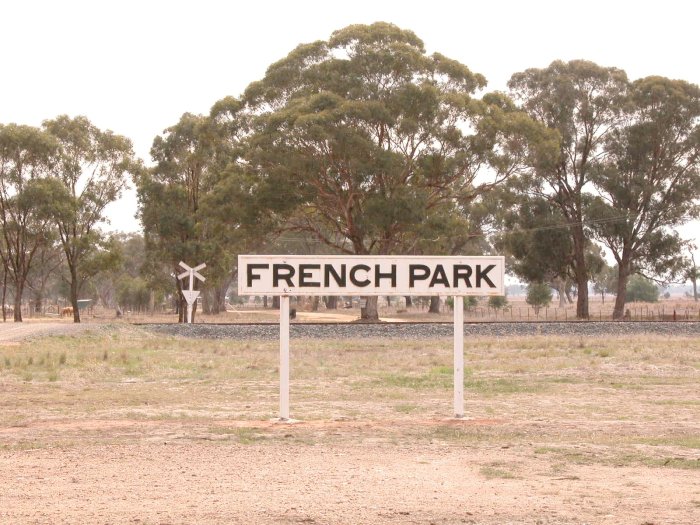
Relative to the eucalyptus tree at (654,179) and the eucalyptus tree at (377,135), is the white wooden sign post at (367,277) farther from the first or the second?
the eucalyptus tree at (654,179)

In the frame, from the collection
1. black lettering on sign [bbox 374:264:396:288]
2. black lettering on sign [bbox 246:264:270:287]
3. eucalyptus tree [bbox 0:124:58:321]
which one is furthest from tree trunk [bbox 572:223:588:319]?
black lettering on sign [bbox 246:264:270:287]

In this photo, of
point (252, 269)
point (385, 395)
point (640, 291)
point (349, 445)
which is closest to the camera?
point (349, 445)

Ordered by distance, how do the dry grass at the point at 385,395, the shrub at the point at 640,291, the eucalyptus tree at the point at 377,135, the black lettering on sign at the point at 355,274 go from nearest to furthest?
the dry grass at the point at 385,395 → the black lettering on sign at the point at 355,274 → the eucalyptus tree at the point at 377,135 → the shrub at the point at 640,291

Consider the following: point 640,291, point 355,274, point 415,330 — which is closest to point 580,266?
point 415,330

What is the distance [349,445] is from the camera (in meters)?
11.0

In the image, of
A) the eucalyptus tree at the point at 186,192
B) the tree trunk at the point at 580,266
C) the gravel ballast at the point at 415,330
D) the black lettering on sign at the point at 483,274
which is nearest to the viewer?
the black lettering on sign at the point at 483,274

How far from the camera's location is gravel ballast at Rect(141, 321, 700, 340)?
114 ft

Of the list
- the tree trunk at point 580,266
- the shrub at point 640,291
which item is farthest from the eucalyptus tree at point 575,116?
the shrub at point 640,291

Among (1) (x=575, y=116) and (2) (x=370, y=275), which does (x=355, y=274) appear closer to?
(2) (x=370, y=275)

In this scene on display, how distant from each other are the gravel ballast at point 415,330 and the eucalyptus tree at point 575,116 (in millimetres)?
27191

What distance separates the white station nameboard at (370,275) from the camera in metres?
12.9

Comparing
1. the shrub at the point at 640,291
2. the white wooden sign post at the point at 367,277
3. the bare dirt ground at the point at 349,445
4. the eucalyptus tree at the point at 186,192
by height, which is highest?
the eucalyptus tree at the point at 186,192

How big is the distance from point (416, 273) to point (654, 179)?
2190 inches

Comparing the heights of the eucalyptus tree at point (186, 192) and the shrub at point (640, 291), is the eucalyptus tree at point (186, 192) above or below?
above
